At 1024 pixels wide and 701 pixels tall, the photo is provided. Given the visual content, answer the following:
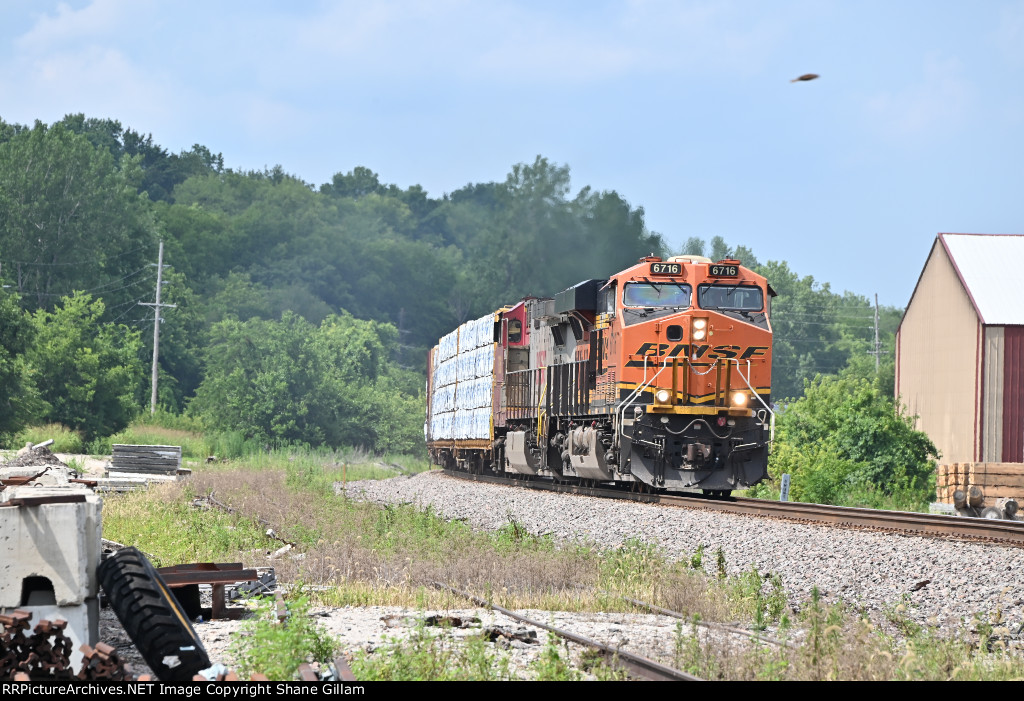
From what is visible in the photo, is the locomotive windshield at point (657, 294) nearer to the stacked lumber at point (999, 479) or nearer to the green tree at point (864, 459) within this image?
the stacked lumber at point (999, 479)

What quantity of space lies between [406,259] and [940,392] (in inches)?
2265

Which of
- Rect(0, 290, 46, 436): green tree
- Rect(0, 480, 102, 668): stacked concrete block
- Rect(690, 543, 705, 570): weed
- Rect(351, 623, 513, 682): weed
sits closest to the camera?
Rect(351, 623, 513, 682): weed

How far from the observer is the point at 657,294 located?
19.0 metres

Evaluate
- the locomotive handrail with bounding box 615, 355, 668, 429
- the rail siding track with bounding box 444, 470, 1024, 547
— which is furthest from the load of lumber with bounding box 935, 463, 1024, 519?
the locomotive handrail with bounding box 615, 355, 668, 429

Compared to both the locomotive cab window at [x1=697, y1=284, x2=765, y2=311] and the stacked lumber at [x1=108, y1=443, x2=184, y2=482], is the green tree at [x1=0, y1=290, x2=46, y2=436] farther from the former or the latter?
the locomotive cab window at [x1=697, y1=284, x2=765, y2=311]

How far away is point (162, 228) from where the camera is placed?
78.0 metres

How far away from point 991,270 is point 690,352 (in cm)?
1745

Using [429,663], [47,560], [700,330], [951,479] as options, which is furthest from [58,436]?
[429,663]

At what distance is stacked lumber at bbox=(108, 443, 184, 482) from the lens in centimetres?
2666

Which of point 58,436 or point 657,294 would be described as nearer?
point 657,294

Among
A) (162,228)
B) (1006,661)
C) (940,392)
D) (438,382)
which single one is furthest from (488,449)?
(162,228)

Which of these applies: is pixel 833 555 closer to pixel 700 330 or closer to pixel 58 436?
pixel 700 330

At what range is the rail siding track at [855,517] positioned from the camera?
40.5ft

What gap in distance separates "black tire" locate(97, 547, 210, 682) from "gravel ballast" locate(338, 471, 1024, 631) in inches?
212
